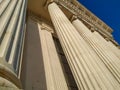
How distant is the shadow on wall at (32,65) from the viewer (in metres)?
6.07

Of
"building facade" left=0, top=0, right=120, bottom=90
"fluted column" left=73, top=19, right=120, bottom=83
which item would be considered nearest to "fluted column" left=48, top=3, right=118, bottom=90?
"building facade" left=0, top=0, right=120, bottom=90

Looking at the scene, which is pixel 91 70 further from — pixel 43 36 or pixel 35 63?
pixel 43 36

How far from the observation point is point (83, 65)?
19.7ft

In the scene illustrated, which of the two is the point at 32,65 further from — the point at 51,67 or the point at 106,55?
the point at 106,55

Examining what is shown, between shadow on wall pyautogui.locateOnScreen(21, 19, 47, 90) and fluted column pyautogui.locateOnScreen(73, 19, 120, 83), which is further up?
fluted column pyautogui.locateOnScreen(73, 19, 120, 83)

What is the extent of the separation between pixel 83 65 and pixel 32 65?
6.98 feet

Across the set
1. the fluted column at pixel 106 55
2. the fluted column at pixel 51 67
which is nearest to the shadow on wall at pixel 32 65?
the fluted column at pixel 51 67

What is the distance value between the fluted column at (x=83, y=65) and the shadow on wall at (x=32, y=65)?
120 centimetres

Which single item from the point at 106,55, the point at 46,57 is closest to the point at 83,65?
the point at 106,55

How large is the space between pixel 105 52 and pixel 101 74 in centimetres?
262

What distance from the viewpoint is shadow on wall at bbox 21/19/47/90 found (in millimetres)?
6066

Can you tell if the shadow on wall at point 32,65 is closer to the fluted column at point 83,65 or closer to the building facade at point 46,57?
the building facade at point 46,57

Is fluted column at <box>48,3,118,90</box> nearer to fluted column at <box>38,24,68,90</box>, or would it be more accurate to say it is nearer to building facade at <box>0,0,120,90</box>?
building facade at <box>0,0,120,90</box>

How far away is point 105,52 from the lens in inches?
314
